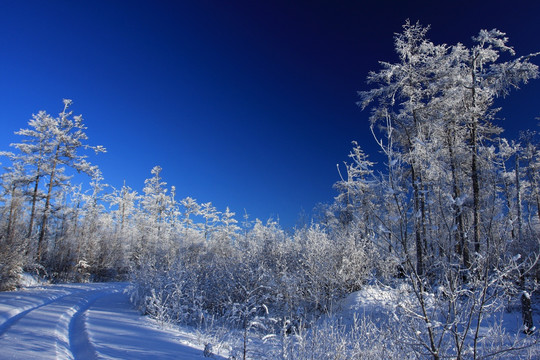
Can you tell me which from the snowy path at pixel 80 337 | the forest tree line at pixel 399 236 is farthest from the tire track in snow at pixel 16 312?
the forest tree line at pixel 399 236

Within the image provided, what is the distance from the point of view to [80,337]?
19.6 feet

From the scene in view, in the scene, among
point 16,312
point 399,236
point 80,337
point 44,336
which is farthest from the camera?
point 16,312

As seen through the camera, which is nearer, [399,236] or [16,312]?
[399,236]

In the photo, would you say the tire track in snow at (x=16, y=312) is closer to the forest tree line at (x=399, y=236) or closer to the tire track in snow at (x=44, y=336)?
the tire track in snow at (x=44, y=336)

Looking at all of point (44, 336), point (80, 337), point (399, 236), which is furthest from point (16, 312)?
point (399, 236)

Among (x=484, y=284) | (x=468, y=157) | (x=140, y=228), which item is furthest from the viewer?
(x=140, y=228)

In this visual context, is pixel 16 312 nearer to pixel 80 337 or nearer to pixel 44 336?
pixel 44 336

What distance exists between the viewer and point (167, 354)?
509cm

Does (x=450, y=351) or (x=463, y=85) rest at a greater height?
(x=463, y=85)

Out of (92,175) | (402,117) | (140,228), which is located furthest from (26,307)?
(140,228)

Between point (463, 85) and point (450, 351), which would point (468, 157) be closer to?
point (463, 85)

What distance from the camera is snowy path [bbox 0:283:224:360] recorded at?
4.91 m

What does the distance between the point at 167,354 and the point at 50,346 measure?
210 centimetres

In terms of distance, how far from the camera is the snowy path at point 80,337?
4.91 meters
